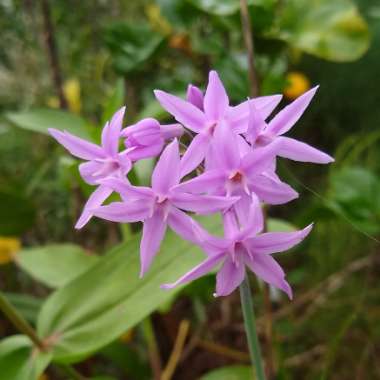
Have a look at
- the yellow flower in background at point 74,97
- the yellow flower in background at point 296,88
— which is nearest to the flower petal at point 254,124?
the yellow flower in background at point 296,88

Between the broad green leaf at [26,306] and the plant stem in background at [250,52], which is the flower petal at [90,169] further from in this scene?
the broad green leaf at [26,306]

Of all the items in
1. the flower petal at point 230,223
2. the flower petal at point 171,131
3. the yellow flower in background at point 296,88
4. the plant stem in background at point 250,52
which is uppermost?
the flower petal at point 171,131

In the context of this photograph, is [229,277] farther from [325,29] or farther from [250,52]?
[325,29]

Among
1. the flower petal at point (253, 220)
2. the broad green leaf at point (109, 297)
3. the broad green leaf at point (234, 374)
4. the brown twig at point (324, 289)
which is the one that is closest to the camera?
the flower petal at point (253, 220)

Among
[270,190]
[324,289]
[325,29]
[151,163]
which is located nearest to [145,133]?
[270,190]

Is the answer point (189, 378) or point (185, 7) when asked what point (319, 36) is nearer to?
point (185, 7)

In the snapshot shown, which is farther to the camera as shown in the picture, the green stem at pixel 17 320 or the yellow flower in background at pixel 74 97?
the yellow flower in background at pixel 74 97

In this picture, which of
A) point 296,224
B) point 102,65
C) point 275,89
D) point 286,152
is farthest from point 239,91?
point 286,152
